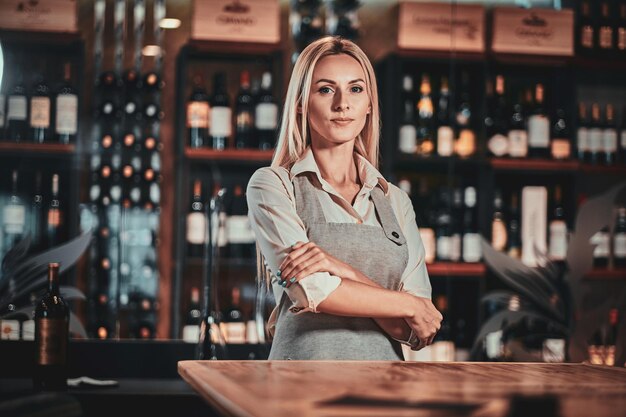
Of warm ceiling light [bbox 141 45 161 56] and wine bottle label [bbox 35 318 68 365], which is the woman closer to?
wine bottle label [bbox 35 318 68 365]

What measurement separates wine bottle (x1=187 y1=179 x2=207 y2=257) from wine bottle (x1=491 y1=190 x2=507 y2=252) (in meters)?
1.33

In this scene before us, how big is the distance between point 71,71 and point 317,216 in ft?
7.53

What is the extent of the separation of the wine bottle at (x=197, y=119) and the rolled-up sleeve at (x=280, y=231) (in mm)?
2101

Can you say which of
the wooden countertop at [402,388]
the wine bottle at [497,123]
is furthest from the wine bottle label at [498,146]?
the wooden countertop at [402,388]

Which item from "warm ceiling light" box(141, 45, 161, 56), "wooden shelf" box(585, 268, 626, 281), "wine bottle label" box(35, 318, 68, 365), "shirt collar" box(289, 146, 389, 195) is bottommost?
"wine bottle label" box(35, 318, 68, 365)

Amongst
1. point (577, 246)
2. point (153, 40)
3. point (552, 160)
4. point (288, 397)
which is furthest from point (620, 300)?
point (288, 397)

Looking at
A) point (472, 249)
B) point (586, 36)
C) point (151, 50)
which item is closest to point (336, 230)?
point (151, 50)

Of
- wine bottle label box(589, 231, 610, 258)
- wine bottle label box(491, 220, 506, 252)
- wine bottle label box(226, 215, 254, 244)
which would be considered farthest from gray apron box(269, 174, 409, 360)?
wine bottle label box(589, 231, 610, 258)

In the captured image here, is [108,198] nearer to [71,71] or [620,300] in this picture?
[71,71]

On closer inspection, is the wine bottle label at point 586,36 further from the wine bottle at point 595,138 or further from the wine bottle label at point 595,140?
the wine bottle label at point 595,140

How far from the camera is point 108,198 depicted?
4.21 meters

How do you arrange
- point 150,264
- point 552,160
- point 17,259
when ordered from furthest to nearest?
1. point 552,160
2. point 150,264
3. point 17,259

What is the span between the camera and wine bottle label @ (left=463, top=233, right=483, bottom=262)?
457cm

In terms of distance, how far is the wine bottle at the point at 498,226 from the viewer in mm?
4605
